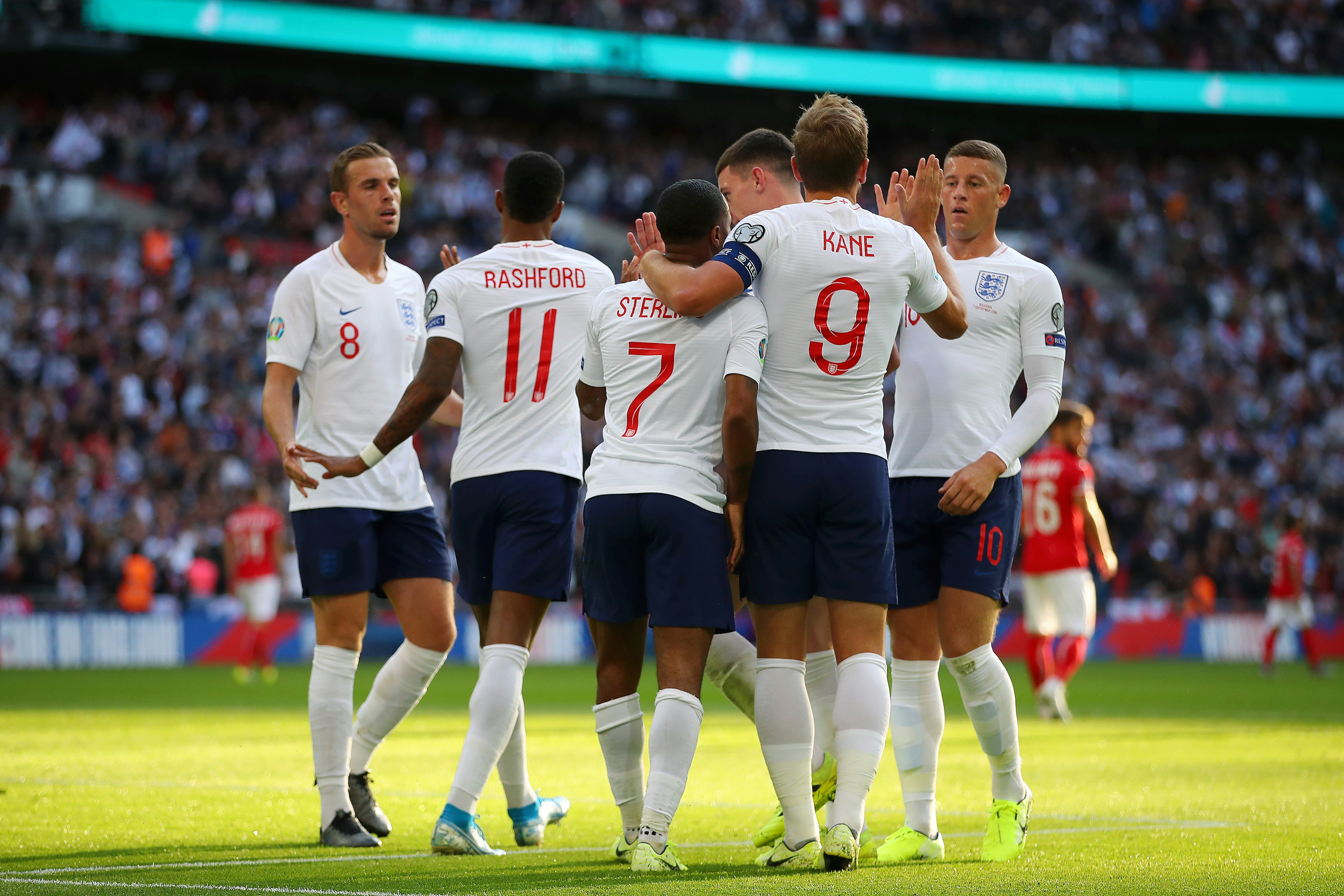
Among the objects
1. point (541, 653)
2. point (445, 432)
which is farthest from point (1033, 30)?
point (541, 653)

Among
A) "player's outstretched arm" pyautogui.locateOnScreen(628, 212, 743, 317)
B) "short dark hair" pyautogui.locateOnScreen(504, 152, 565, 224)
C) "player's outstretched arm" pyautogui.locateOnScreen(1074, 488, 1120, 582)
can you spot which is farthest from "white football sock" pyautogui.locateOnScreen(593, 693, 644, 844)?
"player's outstretched arm" pyautogui.locateOnScreen(1074, 488, 1120, 582)

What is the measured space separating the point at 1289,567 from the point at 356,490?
16.8 m

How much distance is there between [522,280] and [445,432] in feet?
67.8

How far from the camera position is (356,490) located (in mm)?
6684

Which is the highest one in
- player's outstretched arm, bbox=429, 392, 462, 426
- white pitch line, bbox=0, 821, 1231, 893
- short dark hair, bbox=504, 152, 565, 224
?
short dark hair, bbox=504, 152, 565, 224

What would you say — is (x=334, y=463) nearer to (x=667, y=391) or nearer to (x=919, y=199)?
(x=667, y=391)

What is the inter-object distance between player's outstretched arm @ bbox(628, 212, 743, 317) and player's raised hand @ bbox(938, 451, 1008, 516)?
3.49ft

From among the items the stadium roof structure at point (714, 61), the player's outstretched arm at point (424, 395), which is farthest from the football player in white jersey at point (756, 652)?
the stadium roof structure at point (714, 61)

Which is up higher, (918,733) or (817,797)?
(918,733)

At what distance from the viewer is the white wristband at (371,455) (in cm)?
616

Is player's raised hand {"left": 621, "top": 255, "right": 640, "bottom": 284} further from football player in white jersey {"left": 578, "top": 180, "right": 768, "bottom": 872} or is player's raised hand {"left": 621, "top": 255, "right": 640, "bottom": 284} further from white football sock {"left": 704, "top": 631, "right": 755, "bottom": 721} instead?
white football sock {"left": 704, "top": 631, "right": 755, "bottom": 721}

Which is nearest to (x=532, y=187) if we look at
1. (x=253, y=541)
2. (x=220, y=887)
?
(x=220, y=887)

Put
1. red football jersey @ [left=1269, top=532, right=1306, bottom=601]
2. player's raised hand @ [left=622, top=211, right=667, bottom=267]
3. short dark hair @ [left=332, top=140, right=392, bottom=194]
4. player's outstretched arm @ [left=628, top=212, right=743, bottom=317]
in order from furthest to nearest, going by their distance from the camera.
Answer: red football jersey @ [left=1269, top=532, right=1306, bottom=601] → short dark hair @ [left=332, top=140, right=392, bottom=194] → player's raised hand @ [left=622, top=211, right=667, bottom=267] → player's outstretched arm @ [left=628, top=212, right=743, bottom=317]

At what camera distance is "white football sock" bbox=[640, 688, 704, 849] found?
17.4ft
